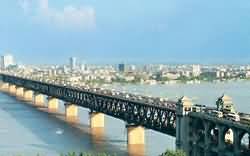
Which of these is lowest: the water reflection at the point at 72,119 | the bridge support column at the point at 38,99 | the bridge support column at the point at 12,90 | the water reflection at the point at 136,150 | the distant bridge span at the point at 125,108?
the bridge support column at the point at 12,90

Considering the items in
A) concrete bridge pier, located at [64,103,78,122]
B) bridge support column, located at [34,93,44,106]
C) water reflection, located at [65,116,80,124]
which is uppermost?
concrete bridge pier, located at [64,103,78,122]

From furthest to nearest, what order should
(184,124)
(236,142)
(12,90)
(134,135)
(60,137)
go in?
(12,90)
(60,137)
(134,135)
(184,124)
(236,142)

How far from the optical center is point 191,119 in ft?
172

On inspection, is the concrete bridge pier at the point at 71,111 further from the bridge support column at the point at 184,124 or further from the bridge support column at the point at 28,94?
the bridge support column at the point at 28,94

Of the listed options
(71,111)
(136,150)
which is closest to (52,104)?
(71,111)

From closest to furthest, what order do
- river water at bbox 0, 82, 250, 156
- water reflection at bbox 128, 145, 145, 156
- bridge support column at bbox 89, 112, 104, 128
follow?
water reflection at bbox 128, 145, 145, 156, river water at bbox 0, 82, 250, 156, bridge support column at bbox 89, 112, 104, 128

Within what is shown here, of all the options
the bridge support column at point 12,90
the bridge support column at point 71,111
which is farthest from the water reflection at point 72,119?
the bridge support column at point 12,90

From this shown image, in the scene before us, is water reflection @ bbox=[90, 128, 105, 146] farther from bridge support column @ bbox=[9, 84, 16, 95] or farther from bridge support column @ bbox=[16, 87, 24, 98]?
bridge support column @ bbox=[9, 84, 16, 95]

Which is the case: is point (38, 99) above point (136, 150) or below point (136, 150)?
below

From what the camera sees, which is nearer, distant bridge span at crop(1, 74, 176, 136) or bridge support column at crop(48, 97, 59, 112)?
distant bridge span at crop(1, 74, 176, 136)

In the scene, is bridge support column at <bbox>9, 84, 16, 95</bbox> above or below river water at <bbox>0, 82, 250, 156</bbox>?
below

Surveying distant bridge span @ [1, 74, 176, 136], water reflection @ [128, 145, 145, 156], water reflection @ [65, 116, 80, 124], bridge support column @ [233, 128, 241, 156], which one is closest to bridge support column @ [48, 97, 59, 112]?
distant bridge span @ [1, 74, 176, 136]

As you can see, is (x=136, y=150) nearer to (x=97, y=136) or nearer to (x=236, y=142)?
(x=97, y=136)

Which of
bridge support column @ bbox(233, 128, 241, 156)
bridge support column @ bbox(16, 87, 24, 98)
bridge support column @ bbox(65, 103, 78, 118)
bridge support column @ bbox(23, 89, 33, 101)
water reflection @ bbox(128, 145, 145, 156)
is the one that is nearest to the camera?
bridge support column @ bbox(233, 128, 241, 156)
